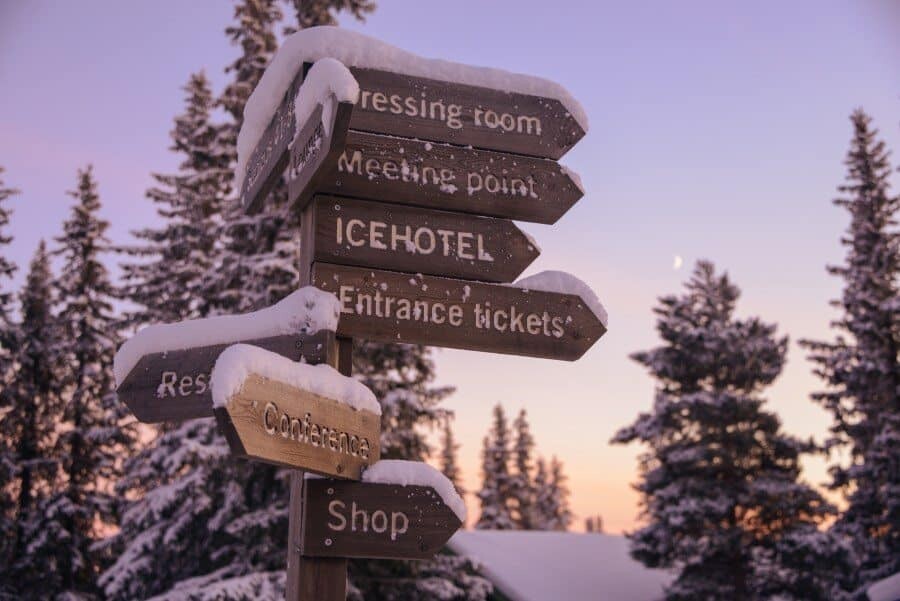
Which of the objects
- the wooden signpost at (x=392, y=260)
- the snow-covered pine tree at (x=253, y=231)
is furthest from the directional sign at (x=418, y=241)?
the snow-covered pine tree at (x=253, y=231)

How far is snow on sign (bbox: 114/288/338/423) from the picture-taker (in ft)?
12.0

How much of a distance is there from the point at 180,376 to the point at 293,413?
0.68 meters

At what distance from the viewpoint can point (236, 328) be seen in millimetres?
3787

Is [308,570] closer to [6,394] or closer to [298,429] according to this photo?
[298,429]

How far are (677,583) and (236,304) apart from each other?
13852 millimetres

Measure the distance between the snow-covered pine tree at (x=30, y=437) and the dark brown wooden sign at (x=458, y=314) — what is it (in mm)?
22810

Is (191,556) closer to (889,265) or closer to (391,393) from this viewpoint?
(391,393)

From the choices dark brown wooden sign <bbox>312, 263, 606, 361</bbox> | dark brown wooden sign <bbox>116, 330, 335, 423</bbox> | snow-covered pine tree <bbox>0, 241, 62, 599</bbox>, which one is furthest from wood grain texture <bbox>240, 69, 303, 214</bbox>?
snow-covered pine tree <bbox>0, 241, 62, 599</bbox>

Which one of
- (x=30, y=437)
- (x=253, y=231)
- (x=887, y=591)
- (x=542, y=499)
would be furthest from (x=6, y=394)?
(x=542, y=499)

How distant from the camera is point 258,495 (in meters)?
14.7

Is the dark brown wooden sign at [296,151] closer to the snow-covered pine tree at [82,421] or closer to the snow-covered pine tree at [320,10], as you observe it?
the snow-covered pine tree at [320,10]

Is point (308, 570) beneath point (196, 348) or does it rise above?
beneath

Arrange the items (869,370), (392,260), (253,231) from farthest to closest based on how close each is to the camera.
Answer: (869,370)
(253,231)
(392,260)

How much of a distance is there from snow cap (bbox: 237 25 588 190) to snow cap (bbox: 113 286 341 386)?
85cm
